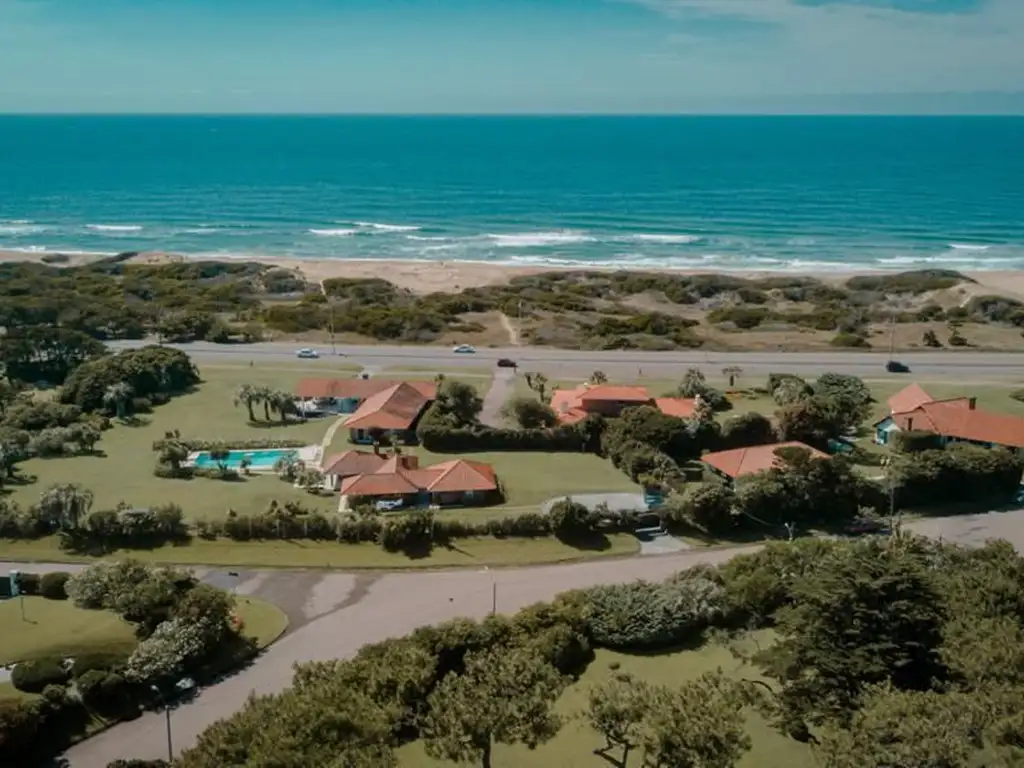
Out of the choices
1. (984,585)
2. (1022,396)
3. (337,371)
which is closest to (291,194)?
Answer: (337,371)

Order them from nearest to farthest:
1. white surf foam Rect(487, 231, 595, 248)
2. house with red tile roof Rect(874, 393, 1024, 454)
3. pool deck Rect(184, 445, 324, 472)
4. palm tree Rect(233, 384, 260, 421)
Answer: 1. pool deck Rect(184, 445, 324, 472)
2. house with red tile roof Rect(874, 393, 1024, 454)
3. palm tree Rect(233, 384, 260, 421)
4. white surf foam Rect(487, 231, 595, 248)

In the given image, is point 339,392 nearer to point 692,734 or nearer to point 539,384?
point 539,384

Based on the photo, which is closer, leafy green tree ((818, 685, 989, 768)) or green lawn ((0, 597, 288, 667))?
leafy green tree ((818, 685, 989, 768))

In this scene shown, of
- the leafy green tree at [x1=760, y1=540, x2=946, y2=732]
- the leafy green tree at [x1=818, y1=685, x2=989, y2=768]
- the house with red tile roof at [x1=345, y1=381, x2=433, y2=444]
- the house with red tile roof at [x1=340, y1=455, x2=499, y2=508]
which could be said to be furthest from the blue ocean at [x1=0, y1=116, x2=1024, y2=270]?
the leafy green tree at [x1=818, y1=685, x2=989, y2=768]

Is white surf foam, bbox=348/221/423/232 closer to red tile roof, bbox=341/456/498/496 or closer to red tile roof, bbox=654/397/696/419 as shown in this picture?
red tile roof, bbox=654/397/696/419

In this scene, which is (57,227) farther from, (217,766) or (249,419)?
(217,766)

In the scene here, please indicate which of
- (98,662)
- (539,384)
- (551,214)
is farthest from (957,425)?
(551,214)
